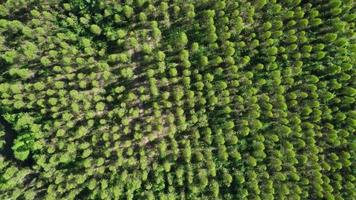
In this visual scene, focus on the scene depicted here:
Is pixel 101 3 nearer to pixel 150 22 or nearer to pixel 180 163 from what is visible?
pixel 150 22

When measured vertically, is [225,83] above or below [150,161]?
above

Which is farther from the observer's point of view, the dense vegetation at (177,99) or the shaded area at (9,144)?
the shaded area at (9,144)

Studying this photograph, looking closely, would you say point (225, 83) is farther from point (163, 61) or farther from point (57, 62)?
point (57, 62)

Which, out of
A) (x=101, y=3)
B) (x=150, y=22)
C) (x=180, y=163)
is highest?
(x=101, y=3)

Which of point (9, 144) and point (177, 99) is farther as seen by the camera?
point (9, 144)

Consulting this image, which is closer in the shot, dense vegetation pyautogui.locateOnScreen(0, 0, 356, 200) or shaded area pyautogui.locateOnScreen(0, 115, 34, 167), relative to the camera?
dense vegetation pyautogui.locateOnScreen(0, 0, 356, 200)

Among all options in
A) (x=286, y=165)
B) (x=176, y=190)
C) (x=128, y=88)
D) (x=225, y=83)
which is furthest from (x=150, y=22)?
(x=286, y=165)

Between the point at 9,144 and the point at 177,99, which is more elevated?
the point at 9,144

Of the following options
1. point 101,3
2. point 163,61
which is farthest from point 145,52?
point 101,3
